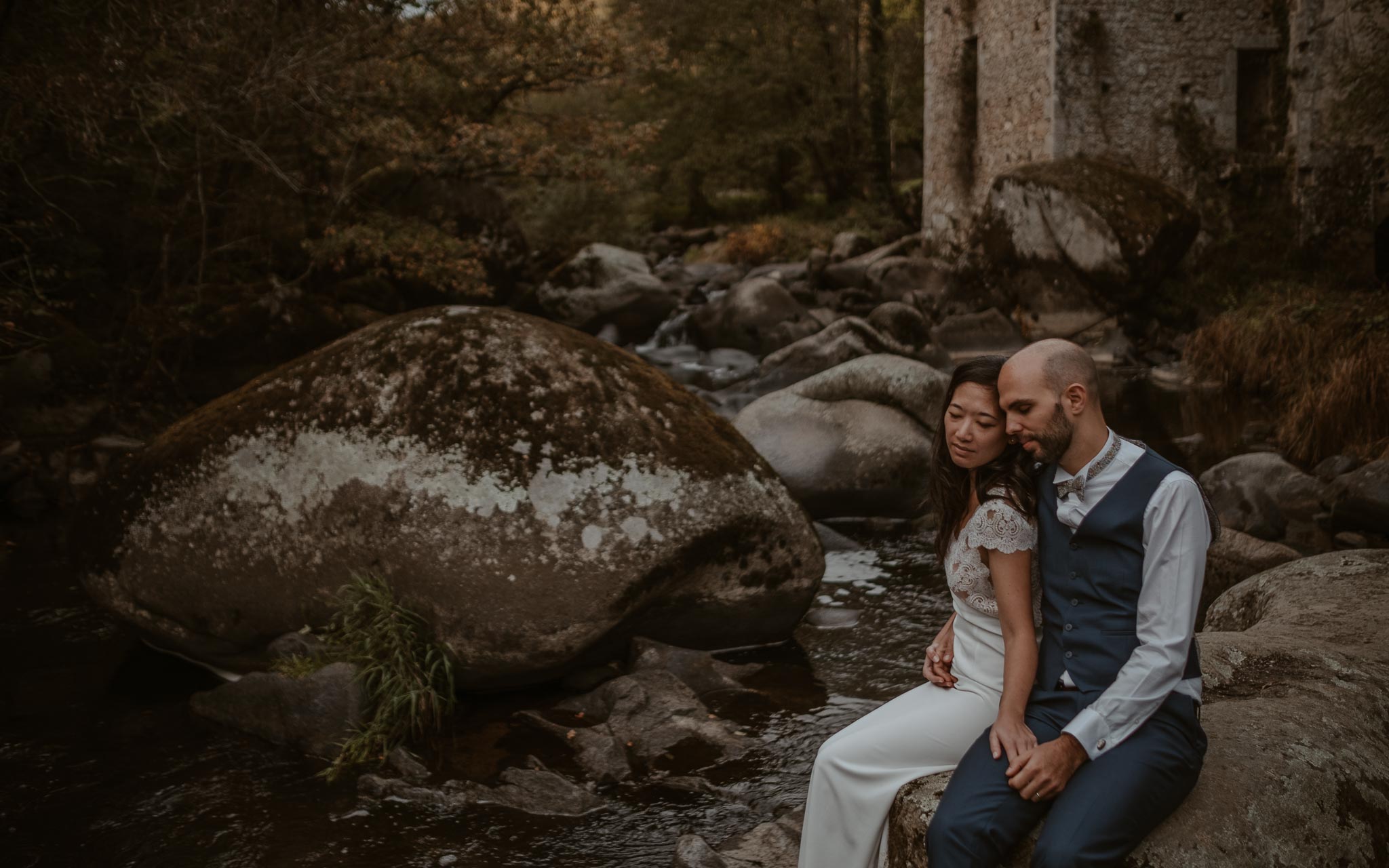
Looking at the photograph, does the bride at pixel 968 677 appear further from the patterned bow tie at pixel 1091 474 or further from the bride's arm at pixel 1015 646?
the patterned bow tie at pixel 1091 474

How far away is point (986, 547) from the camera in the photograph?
305 cm

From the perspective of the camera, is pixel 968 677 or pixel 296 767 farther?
pixel 296 767

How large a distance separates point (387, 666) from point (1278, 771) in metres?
4.09

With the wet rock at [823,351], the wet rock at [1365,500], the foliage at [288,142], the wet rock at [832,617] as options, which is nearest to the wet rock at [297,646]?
the wet rock at [832,617]

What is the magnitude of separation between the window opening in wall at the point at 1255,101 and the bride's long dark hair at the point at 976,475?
63.6 feet

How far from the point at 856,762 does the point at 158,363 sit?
11.8m

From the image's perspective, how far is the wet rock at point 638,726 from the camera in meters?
5.24

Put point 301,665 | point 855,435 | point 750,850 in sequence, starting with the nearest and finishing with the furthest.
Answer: point 750,850, point 301,665, point 855,435

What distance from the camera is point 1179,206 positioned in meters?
18.1

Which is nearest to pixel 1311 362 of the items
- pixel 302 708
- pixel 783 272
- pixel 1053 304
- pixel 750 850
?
pixel 1053 304

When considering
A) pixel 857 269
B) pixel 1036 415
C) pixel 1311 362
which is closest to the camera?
pixel 1036 415

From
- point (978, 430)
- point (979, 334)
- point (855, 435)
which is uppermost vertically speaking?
point (978, 430)

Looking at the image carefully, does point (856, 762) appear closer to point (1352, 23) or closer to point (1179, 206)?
point (1352, 23)

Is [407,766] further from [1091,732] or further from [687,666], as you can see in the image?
[1091,732]
